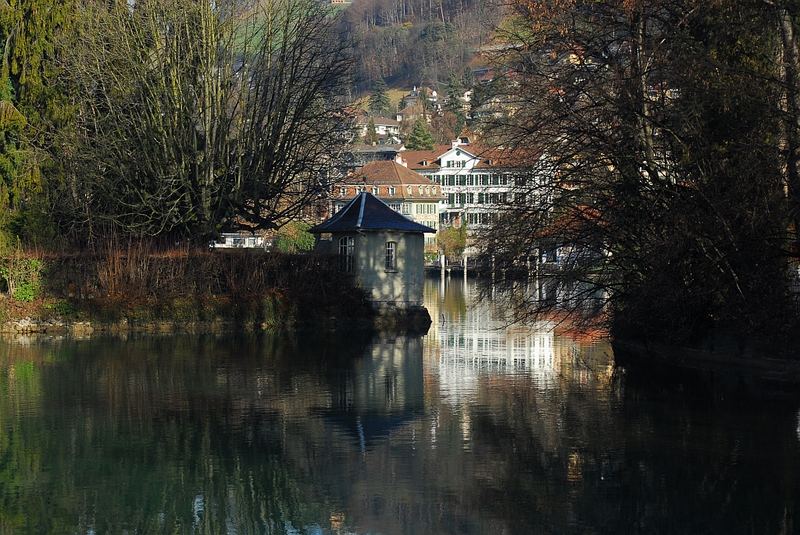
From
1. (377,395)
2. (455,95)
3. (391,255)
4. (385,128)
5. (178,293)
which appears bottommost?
(377,395)

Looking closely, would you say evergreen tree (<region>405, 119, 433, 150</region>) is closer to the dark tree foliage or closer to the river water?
the dark tree foliage

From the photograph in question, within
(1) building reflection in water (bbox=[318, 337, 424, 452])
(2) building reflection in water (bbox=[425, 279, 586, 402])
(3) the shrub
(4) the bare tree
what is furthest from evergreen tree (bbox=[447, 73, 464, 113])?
(1) building reflection in water (bbox=[318, 337, 424, 452])

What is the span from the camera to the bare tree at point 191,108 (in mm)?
36875

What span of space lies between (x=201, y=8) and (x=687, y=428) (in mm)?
25351

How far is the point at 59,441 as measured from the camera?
15742mm

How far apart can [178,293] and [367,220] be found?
7.27 metres

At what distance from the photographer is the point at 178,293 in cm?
3631

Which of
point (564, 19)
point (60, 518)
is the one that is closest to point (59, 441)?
point (60, 518)

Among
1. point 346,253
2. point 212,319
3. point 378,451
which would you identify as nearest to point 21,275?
point 212,319

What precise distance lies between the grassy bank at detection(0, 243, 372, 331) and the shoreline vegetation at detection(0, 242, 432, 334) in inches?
1.2

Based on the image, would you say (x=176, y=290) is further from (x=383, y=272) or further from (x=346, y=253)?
(x=383, y=272)

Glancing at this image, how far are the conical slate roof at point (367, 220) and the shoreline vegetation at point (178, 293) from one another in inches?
65.4

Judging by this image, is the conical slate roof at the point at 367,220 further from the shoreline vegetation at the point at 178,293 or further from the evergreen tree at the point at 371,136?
the evergreen tree at the point at 371,136

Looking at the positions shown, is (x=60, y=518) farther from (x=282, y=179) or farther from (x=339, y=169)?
(x=339, y=169)
